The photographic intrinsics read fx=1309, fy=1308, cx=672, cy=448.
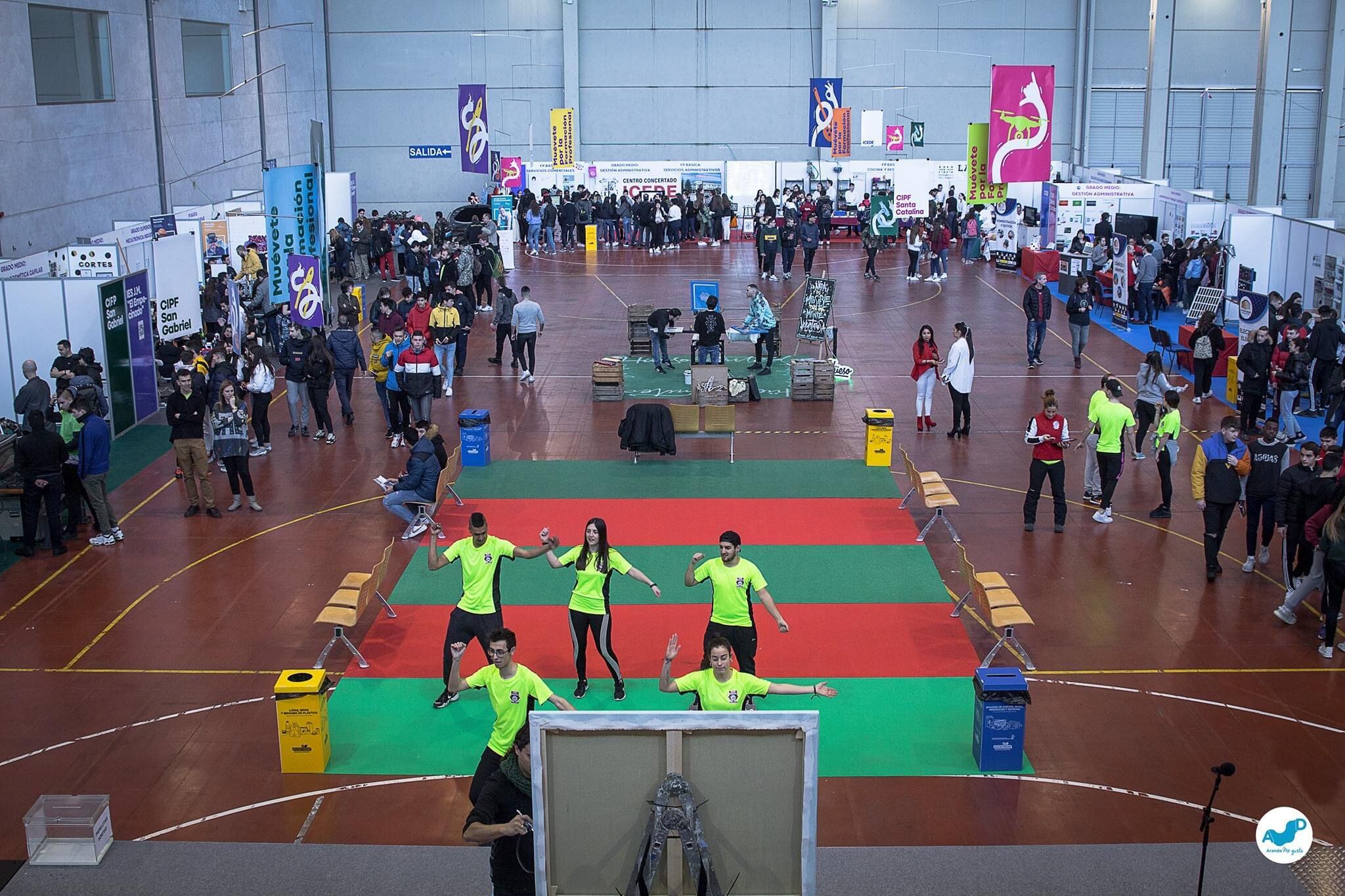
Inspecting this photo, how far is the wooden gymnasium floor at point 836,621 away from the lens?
31.9 feet

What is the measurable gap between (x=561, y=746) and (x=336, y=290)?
98.2 ft

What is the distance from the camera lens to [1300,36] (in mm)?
44656

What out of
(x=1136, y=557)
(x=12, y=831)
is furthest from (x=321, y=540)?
(x=1136, y=557)

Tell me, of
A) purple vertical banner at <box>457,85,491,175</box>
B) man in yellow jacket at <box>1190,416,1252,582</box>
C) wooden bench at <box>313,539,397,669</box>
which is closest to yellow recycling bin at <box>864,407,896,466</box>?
man in yellow jacket at <box>1190,416,1252,582</box>

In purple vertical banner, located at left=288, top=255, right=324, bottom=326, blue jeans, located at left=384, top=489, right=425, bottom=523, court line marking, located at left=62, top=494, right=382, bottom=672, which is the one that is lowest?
court line marking, located at left=62, top=494, right=382, bottom=672

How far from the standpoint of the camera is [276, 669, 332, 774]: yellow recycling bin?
399 inches

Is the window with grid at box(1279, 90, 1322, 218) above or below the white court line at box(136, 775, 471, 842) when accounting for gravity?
above

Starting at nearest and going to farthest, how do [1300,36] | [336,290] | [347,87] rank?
[336,290] → [1300,36] → [347,87]

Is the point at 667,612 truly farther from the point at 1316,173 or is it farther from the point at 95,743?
the point at 1316,173

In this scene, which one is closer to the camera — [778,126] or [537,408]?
[537,408]

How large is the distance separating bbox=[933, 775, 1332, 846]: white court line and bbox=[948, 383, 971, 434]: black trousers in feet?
32.3

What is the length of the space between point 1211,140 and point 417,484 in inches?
1581

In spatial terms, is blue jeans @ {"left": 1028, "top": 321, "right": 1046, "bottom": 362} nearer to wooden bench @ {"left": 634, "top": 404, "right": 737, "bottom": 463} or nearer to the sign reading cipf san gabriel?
wooden bench @ {"left": 634, "top": 404, "right": 737, "bottom": 463}

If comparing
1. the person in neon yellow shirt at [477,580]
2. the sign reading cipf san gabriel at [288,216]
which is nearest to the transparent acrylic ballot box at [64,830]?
the person in neon yellow shirt at [477,580]
